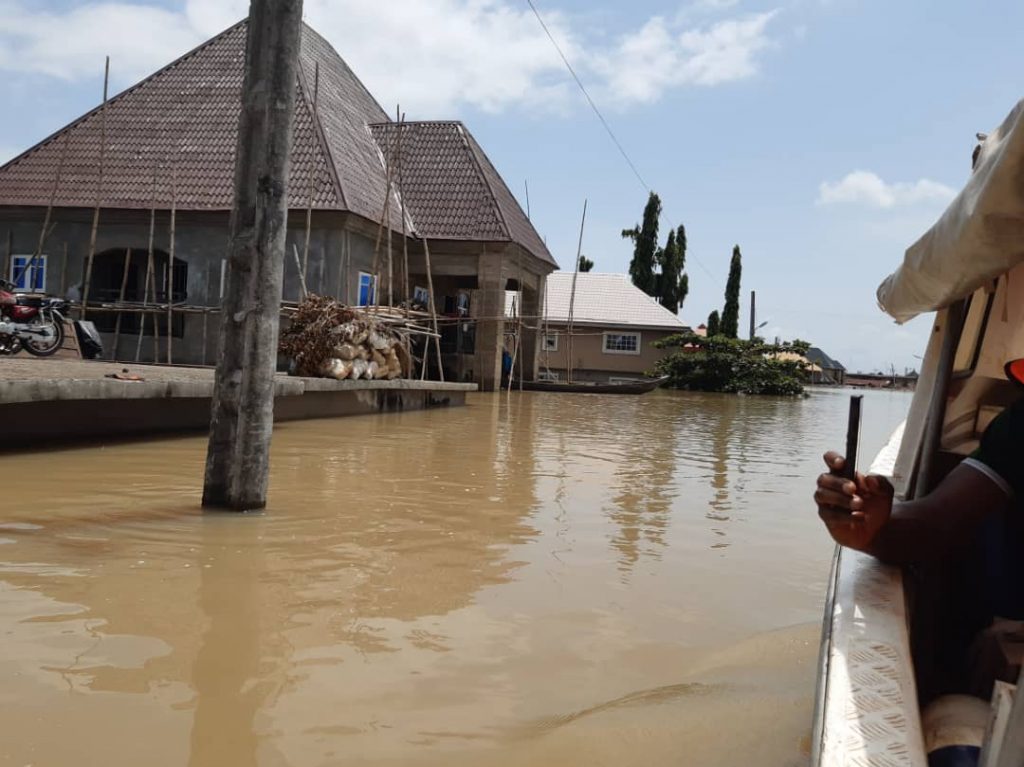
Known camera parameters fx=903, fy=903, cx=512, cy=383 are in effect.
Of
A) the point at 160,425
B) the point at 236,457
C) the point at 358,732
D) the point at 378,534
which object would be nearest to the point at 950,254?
the point at 358,732

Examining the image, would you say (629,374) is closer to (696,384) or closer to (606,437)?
(696,384)

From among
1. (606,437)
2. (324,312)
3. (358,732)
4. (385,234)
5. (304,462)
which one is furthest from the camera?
(385,234)

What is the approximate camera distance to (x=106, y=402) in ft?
28.3

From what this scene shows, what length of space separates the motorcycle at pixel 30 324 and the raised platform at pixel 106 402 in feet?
9.75

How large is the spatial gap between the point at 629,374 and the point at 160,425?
2909cm

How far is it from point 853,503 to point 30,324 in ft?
42.5

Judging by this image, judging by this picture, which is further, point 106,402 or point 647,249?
point 647,249

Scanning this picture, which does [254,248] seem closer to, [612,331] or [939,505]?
[939,505]

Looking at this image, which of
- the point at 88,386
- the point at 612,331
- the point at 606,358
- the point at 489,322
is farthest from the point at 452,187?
the point at 606,358

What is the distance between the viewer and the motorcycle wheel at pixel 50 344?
1270cm

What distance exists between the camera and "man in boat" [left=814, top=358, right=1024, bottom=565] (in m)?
2.27

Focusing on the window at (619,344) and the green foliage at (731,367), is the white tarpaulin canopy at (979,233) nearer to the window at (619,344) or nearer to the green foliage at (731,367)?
the green foliage at (731,367)

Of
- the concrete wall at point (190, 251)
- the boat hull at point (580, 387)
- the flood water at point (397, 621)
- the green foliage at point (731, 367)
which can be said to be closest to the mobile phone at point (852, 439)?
the flood water at point (397, 621)

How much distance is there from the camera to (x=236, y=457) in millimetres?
5230
